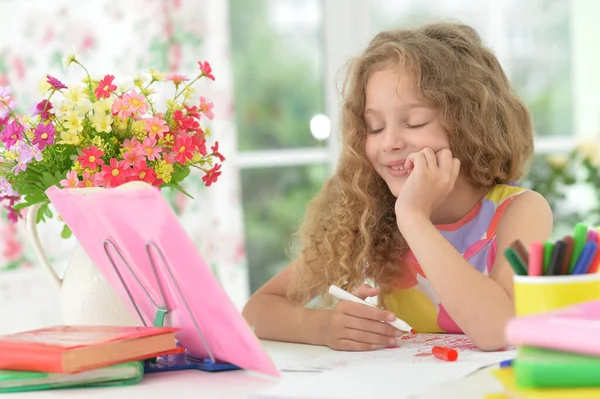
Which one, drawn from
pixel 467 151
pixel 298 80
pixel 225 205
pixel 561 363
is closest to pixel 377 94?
pixel 467 151

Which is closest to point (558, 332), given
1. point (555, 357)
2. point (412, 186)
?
point (555, 357)

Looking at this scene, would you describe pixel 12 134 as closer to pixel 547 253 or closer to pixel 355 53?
pixel 547 253

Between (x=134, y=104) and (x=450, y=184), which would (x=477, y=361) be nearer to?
(x=450, y=184)

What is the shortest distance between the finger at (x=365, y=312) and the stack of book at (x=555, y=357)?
0.45 metres

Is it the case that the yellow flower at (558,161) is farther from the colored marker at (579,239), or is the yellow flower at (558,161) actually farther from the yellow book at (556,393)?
the yellow book at (556,393)

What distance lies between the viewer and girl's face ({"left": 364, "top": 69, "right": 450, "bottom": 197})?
1395 mm

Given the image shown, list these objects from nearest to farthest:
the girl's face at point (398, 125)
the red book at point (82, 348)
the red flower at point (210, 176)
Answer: the red book at point (82, 348) → the red flower at point (210, 176) → the girl's face at point (398, 125)

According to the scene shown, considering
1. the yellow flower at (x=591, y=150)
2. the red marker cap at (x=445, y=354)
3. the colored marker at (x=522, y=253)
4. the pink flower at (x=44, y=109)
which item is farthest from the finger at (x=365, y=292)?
the yellow flower at (x=591, y=150)

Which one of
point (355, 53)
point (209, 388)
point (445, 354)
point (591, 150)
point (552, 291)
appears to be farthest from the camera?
point (355, 53)

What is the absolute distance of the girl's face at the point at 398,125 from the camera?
54.9 inches

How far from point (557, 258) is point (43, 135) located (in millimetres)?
697

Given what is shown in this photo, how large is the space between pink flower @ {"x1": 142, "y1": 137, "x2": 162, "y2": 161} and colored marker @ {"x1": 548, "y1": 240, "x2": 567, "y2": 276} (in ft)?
1.92

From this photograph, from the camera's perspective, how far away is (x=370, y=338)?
3.78 feet

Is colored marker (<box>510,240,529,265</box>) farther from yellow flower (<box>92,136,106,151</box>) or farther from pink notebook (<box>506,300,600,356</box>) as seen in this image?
yellow flower (<box>92,136,106,151</box>)
